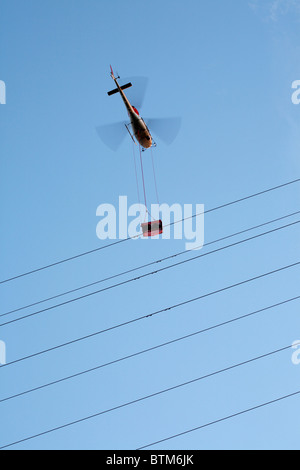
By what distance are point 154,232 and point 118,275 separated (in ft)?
10.2

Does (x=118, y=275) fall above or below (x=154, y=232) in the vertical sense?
below

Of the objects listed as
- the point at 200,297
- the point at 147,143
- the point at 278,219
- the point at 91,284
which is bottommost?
the point at 200,297

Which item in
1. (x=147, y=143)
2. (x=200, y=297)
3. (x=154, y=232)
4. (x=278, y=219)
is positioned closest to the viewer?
(x=200, y=297)

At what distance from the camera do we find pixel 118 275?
1584 centimetres
